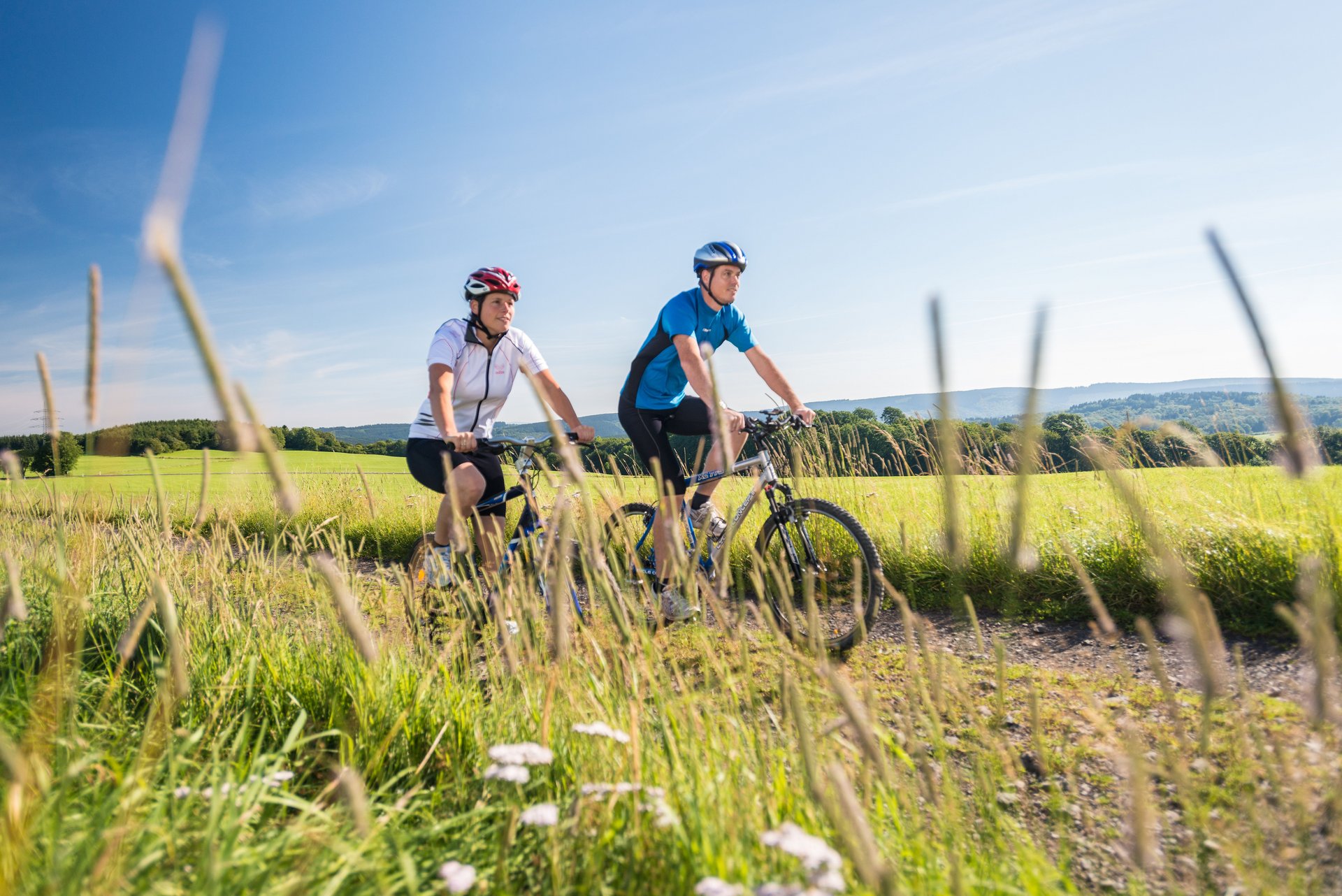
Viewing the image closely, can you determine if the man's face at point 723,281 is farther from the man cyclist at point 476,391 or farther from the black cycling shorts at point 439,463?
the black cycling shorts at point 439,463

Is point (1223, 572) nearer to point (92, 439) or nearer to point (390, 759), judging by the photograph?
point (390, 759)

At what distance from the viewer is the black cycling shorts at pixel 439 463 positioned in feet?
15.8

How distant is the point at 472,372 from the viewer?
4.96 metres

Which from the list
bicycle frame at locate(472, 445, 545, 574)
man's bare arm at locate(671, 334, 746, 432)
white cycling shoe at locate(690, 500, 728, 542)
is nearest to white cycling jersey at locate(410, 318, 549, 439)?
bicycle frame at locate(472, 445, 545, 574)

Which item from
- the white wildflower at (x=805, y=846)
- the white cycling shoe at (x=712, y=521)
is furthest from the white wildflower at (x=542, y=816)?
the white cycling shoe at (x=712, y=521)

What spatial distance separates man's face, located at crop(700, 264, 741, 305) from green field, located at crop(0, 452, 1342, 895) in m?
2.65

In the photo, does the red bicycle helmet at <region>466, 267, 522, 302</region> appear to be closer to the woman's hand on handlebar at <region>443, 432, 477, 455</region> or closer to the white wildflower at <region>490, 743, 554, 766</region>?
the woman's hand on handlebar at <region>443, 432, 477, 455</region>

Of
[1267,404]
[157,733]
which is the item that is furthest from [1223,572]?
[157,733]

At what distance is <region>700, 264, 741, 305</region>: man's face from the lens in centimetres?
530

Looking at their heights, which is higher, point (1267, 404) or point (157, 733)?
point (1267, 404)

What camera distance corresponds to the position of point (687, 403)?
5.81 meters

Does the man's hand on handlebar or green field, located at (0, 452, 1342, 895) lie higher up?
the man's hand on handlebar

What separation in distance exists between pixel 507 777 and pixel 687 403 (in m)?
4.41

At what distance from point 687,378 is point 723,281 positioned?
770 millimetres
